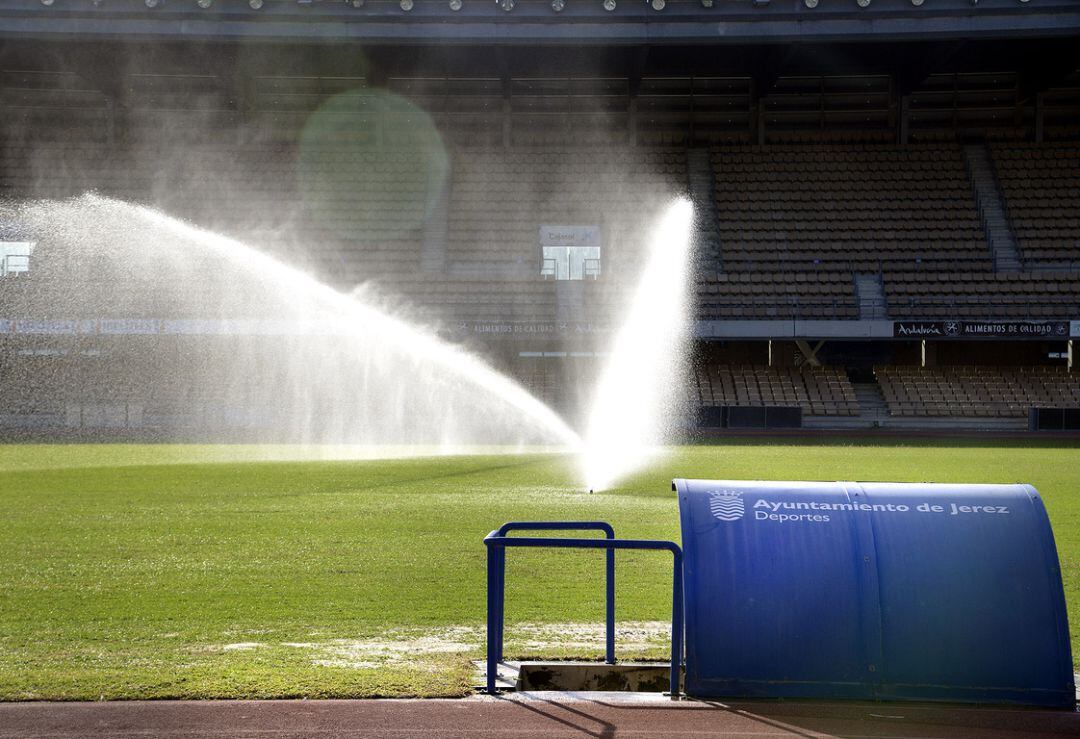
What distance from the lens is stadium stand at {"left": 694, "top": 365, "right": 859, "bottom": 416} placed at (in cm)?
3688

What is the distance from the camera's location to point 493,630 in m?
6.35

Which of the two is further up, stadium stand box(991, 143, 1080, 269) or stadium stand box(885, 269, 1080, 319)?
stadium stand box(991, 143, 1080, 269)

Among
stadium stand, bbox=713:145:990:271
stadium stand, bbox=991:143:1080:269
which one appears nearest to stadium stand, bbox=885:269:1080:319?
stadium stand, bbox=713:145:990:271

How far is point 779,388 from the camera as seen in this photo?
3803 cm

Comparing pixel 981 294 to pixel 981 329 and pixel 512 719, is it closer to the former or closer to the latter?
pixel 981 329

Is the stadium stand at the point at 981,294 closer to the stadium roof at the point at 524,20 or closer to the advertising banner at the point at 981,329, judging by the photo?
A: the advertising banner at the point at 981,329

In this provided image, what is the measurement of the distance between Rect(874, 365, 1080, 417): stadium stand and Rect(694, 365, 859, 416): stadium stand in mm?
1725

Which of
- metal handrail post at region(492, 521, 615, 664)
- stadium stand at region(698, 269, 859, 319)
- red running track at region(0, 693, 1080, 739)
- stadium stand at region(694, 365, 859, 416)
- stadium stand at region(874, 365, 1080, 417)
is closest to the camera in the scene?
red running track at region(0, 693, 1080, 739)

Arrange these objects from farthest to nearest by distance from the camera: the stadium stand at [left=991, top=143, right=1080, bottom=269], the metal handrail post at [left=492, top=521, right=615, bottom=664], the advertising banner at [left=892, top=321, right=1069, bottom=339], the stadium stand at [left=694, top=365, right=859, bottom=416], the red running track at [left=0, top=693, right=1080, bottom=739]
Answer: the stadium stand at [left=991, top=143, right=1080, bottom=269] → the advertising banner at [left=892, top=321, right=1069, bottom=339] → the stadium stand at [left=694, top=365, right=859, bottom=416] → the metal handrail post at [left=492, top=521, right=615, bottom=664] → the red running track at [left=0, top=693, right=1080, bottom=739]

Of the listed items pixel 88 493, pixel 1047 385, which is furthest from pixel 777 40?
pixel 88 493

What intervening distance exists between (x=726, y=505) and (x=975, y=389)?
34.7 metres

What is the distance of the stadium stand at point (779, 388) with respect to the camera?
121ft

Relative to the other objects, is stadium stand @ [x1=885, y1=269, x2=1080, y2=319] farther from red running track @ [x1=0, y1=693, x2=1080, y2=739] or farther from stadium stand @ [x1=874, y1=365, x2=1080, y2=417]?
red running track @ [x1=0, y1=693, x2=1080, y2=739]

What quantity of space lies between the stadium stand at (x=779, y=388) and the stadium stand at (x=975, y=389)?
1.73 metres
